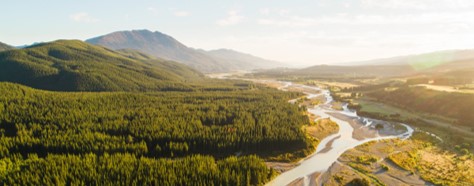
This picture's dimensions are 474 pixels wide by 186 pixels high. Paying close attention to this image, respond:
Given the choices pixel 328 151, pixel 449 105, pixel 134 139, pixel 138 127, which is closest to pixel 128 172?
pixel 134 139

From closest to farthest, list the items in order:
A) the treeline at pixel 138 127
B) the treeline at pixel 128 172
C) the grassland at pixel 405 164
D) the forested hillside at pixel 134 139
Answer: the treeline at pixel 128 172, the forested hillside at pixel 134 139, the grassland at pixel 405 164, the treeline at pixel 138 127

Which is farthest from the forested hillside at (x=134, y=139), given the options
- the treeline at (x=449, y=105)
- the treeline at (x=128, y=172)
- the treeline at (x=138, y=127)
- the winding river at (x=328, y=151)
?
the treeline at (x=449, y=105)

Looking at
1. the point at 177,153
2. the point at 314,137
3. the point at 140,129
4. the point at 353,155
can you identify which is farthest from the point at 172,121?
the point at 353,155

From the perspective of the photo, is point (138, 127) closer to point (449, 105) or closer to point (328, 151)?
point (328, 151)

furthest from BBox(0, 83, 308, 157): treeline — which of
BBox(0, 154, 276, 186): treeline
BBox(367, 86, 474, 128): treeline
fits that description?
BBox(367, 86, 474, 128): treeline

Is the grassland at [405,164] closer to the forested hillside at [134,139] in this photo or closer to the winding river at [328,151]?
the winding river at [328,151]
